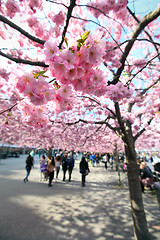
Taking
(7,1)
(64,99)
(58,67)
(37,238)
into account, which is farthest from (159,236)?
(7,1)

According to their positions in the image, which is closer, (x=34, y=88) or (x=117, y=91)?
(x=34, y=88)

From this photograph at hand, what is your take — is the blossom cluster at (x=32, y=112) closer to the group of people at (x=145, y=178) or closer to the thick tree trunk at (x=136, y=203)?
the thick tree trunk at (x=136, y=203)

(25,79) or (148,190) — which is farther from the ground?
(25,79)

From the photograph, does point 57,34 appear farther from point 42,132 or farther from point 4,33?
point 42,132

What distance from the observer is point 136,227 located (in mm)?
2934

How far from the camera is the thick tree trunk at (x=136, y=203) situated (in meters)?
2.87

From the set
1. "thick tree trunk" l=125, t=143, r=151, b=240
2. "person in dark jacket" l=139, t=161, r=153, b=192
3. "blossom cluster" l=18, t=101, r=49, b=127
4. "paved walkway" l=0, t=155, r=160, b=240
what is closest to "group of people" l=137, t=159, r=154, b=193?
"person in dark jacket" l=139, t=161, r=153, b=192

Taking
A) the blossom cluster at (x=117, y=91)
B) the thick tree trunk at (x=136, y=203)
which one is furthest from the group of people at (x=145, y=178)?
the blossom cluster at (x=117, y=91)

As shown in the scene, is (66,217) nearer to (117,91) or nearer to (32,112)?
(32,112)

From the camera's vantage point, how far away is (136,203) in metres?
3.10

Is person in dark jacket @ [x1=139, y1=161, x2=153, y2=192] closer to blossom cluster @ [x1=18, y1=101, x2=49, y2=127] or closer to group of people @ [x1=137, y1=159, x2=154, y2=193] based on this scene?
group of people @ [x1=137, y1=159, x2=154, y2=193]

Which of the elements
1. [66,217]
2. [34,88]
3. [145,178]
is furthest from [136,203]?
[145,178]

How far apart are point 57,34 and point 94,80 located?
2.64 metres

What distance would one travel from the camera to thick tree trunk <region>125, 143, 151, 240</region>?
9.42 feet
